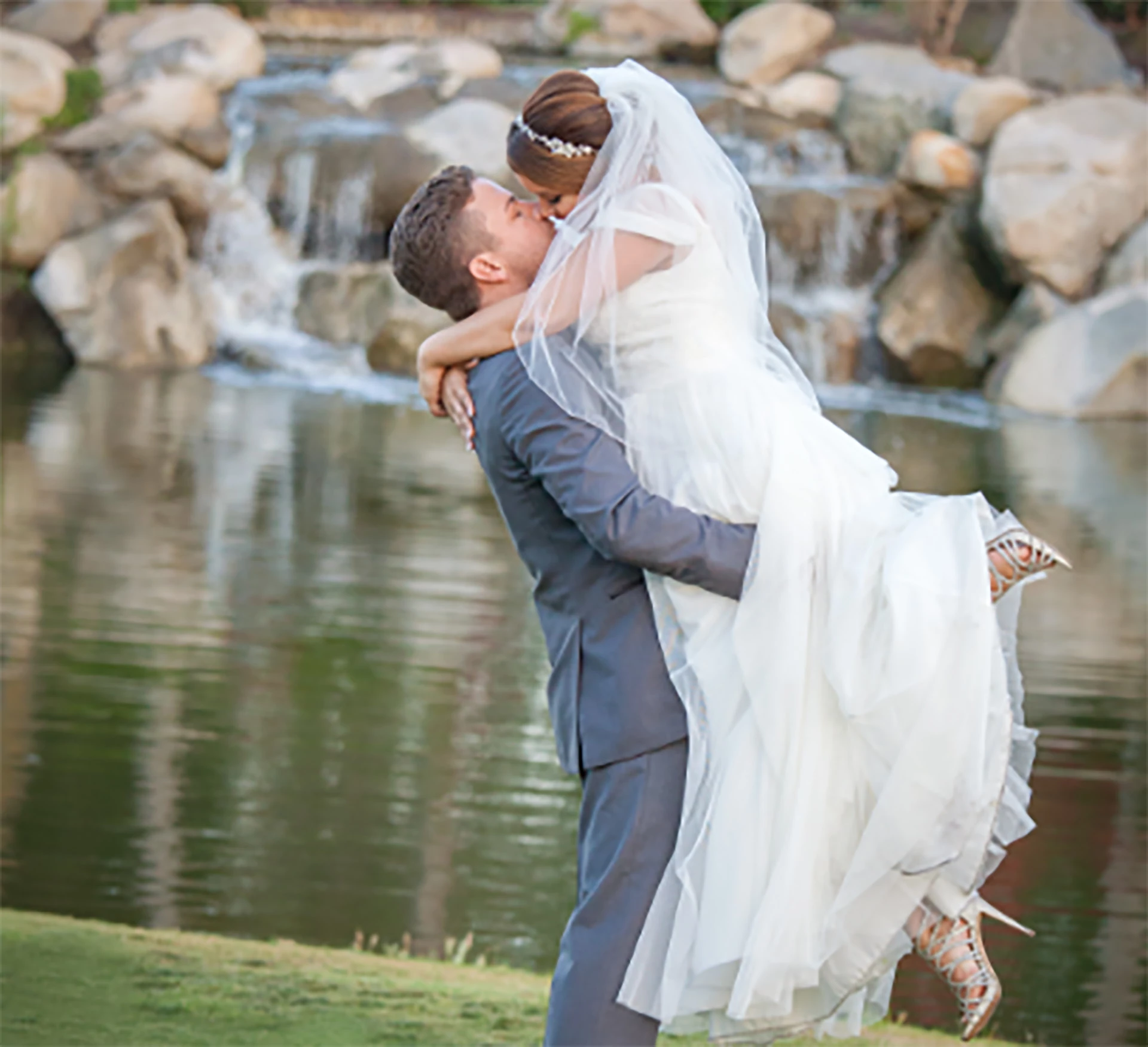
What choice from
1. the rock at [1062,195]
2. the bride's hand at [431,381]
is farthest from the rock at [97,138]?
the bride's hand at [431,381]

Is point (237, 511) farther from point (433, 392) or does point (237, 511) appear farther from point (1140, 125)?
point (1140, 125)

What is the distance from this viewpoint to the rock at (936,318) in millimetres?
16078

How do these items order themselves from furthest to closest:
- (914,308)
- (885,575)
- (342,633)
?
(914,308) < (342,633) < (885,575)

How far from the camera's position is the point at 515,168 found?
2236 millimetres

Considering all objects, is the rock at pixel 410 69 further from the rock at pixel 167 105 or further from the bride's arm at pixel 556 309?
the bride's arm at pixel 556 309

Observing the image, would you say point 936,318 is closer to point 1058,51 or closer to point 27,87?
point 1058,51

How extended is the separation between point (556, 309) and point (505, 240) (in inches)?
5.3

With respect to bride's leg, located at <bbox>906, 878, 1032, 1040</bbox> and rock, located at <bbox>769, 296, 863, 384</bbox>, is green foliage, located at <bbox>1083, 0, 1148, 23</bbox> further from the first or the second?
bride's leg, located at <bbox>906, 878, 1032, 1040</bbox>

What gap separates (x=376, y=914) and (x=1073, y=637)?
4240 millimetres

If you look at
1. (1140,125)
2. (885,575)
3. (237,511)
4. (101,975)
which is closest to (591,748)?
(885,575)

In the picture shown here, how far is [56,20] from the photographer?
19.7 metres

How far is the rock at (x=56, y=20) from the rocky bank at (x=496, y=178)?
0.09ft

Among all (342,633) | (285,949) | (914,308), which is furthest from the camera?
(914,308)

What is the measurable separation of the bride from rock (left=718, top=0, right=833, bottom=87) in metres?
17.8
